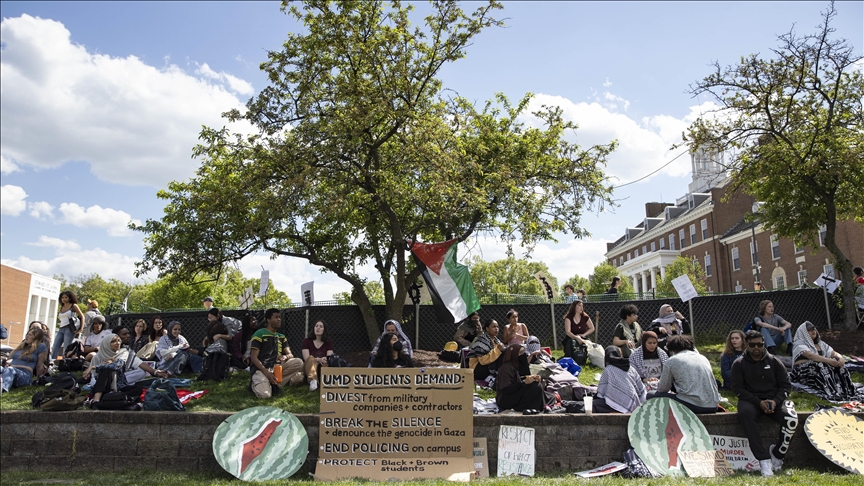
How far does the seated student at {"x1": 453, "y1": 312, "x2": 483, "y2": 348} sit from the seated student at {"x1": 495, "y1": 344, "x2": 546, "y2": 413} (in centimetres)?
359

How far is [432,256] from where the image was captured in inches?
533

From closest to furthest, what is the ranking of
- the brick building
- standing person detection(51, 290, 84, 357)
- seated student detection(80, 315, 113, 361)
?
seated student detection(80, 315, 113, 361) < standing person detection(51, 290, 84, 357) < the brick building

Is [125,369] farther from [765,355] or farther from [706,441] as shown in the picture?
[765,355]

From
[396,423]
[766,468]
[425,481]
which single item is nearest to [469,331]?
[396,423]

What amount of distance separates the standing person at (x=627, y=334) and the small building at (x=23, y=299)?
60.7 m

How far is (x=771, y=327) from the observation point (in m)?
12.4

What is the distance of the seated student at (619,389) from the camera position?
8711mm

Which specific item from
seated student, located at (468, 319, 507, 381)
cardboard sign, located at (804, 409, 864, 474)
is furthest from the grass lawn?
cardboard sign, located at (804, 409, 864, 474)

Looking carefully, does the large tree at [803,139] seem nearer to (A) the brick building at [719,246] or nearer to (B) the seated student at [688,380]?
(B) the seated student at [688,380]

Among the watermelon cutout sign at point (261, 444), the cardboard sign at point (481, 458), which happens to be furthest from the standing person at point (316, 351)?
the cardboard sign at point (481, 458)

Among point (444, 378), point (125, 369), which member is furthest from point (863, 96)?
point (125, 369)

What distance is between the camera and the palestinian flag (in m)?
13.0

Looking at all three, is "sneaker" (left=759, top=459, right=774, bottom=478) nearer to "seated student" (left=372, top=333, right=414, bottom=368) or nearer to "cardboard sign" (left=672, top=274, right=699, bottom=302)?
"seated student" (left=372, top=333, right=414, bottom=368)

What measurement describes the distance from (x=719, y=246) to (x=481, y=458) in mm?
55217
